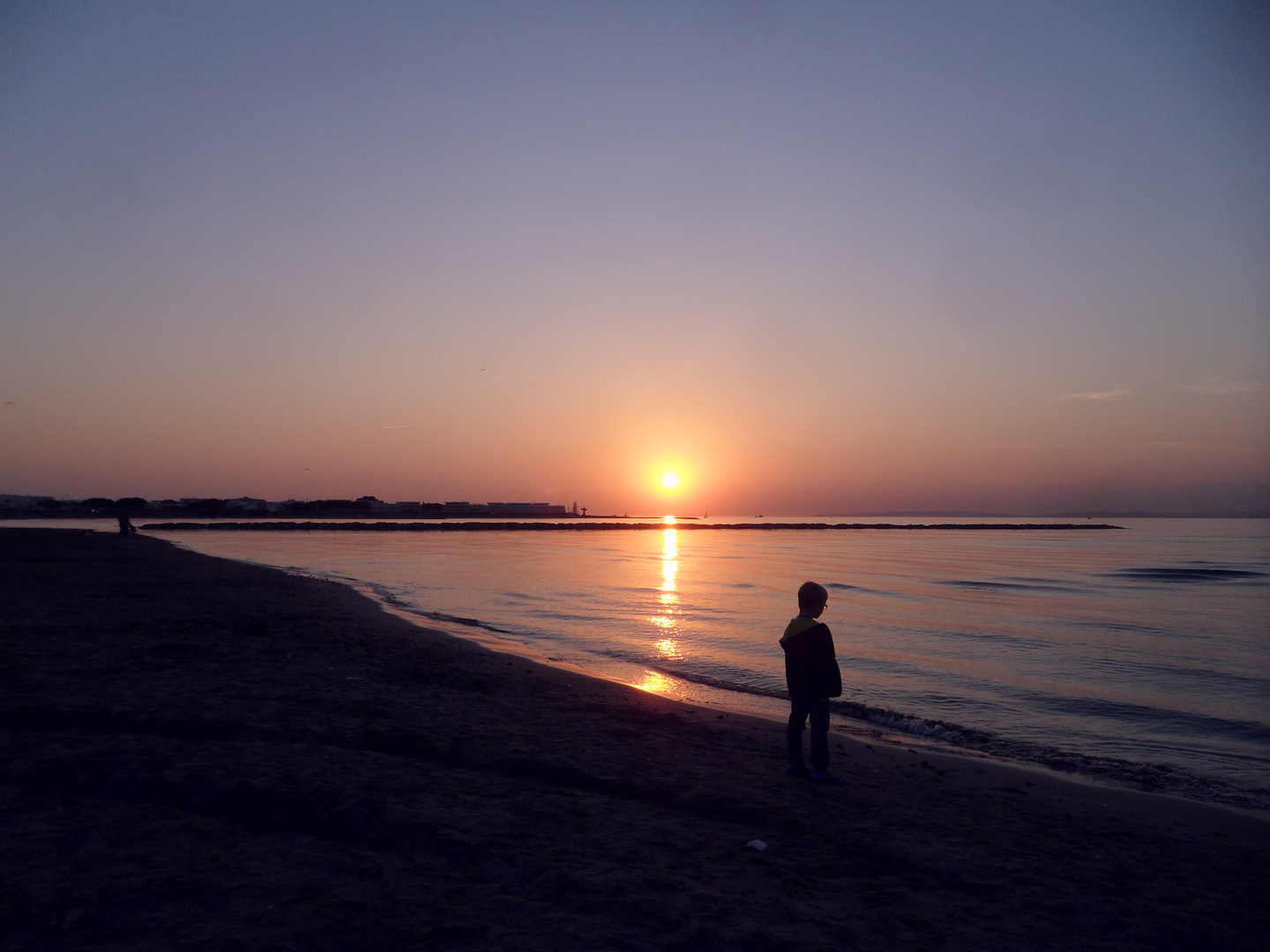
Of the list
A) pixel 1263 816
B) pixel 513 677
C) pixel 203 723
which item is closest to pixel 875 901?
pixel 1263 816

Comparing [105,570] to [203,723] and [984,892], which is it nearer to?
[203,723]

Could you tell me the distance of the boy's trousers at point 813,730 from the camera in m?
7.63

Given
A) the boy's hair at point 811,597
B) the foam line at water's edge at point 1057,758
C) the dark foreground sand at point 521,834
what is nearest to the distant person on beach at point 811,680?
the boy's hair at point 811,597

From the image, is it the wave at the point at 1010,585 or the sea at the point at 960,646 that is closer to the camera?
the sea at the point at 960,646

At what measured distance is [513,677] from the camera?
39.6ft

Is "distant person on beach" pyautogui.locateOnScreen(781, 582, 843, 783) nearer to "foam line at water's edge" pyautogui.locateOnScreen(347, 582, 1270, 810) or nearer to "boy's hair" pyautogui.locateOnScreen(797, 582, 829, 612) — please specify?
"boy's hair" pyautogui.locateOnScreen(797, 582, 829, 612)

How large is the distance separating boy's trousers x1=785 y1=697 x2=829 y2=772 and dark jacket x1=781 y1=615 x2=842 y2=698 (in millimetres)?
132

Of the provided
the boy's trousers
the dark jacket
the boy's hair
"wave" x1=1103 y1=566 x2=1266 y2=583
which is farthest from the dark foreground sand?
"wave" x1=1103 y1=566 x2=1266 y2=583

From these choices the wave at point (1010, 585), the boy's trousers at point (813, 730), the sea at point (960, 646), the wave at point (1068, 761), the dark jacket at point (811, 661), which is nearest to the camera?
the dark jacket at point (811, 661)

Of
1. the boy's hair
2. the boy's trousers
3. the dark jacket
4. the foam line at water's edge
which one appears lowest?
the foam line at water's edge

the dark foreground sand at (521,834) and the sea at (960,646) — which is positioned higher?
the dark foreground sand at (521,834)

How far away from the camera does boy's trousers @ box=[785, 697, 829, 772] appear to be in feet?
25.0

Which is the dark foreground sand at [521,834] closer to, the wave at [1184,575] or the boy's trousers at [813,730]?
the boy's trousers at [813,730]

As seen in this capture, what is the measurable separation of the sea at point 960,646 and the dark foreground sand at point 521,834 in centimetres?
214
